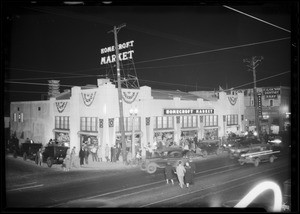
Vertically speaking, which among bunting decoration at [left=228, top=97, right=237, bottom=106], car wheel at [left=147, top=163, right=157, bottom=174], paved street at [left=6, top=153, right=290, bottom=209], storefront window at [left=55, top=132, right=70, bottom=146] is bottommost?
paved street at [left=6, top=153, right=290, bottom=209]

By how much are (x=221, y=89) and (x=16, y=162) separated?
33.7 ft

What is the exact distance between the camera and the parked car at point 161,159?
1195 cm

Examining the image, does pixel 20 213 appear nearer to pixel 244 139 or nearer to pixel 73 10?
pixel 73 10

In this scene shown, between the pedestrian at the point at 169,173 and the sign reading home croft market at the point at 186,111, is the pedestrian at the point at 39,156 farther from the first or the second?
the sign reading home croft market at the point at 186,111

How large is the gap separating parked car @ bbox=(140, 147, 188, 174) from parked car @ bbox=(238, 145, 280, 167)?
3.28 meters

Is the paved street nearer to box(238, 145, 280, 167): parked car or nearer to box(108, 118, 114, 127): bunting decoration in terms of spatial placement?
box(238, 145, 280, 167): parked car

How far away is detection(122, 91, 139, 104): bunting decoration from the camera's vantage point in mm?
12128

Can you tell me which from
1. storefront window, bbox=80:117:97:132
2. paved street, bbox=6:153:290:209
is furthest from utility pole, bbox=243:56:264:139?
storefront window, bbox=80:117:97:132

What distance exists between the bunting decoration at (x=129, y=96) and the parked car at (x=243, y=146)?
5547 millimetres

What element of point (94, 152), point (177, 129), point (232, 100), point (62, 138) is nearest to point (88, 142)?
point (94, 152)

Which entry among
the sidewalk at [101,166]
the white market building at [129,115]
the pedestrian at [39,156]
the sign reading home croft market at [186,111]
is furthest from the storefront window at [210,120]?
the pedestrian at [39,156]

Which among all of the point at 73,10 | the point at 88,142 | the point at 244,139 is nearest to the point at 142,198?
the point at 88,142

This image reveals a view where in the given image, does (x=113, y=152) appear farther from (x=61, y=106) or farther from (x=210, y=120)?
(x=210, y=120)

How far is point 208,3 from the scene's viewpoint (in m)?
9.10
